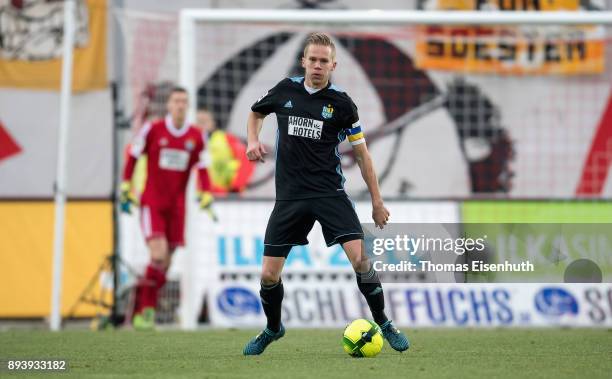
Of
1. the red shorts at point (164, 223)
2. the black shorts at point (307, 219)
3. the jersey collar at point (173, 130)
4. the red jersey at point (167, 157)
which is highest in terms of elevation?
the black shorts at point (307, 219)

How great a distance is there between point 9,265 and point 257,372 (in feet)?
27.7

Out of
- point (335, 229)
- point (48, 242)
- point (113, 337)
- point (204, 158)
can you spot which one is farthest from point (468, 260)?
point (48, 242)

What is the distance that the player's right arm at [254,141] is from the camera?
768 cm

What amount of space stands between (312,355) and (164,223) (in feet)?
14.9

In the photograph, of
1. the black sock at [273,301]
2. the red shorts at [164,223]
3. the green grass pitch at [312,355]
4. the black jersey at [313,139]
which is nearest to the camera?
the green grass pitch at [312,355]

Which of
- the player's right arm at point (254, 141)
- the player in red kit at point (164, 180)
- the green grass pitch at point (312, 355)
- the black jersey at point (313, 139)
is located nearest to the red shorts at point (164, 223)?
the player in red kit at point (164, 180)

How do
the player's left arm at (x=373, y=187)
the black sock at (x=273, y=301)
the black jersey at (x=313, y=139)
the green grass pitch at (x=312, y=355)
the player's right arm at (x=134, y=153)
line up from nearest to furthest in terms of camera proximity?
1. the green grass pitch at (x=312, y=355)
2. the player's left arm at (x=373, y=187)
3. the black jersey at (x=313, y=139)
4. the black sock at (x=273, y=301)
5. the player's right arm at (x=134, y=153)

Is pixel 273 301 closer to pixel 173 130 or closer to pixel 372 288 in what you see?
pixel 372 288

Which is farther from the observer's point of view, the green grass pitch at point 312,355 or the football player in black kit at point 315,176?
the football player in black kit at point 315,176

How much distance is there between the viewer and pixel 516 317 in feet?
43.0

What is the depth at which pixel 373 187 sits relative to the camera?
7938 mm

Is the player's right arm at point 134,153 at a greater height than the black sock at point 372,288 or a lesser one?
lesser

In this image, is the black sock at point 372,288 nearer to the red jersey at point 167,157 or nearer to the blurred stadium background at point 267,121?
the red jersey at point 167,157

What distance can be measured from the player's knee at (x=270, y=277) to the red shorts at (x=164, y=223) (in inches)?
181
